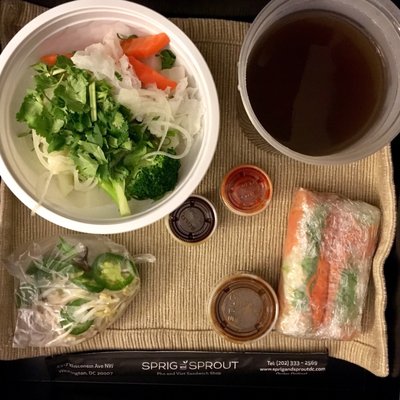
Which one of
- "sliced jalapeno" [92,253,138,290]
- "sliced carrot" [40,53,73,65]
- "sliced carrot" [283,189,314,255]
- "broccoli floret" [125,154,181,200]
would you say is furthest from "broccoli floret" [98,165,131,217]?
"sliced carrot" [283,189,314,255]

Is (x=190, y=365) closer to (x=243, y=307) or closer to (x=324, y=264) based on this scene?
(x=243, y=307)

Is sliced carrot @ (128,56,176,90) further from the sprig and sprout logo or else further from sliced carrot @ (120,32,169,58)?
the sprig and sprout logo

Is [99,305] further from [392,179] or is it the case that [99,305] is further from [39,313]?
[392,179]

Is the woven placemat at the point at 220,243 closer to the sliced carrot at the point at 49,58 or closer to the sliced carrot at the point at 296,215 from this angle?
the sliced carrot at the point at 296,215

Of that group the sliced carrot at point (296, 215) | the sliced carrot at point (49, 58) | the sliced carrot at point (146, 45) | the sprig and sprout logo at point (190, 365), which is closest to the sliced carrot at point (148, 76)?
the sliced carrot at point (146, 45)

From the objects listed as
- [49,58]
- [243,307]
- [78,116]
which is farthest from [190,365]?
[49,58]

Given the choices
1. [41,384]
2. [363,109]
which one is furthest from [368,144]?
[41,384]

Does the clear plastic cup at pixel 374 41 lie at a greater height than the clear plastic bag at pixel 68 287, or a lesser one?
greater
